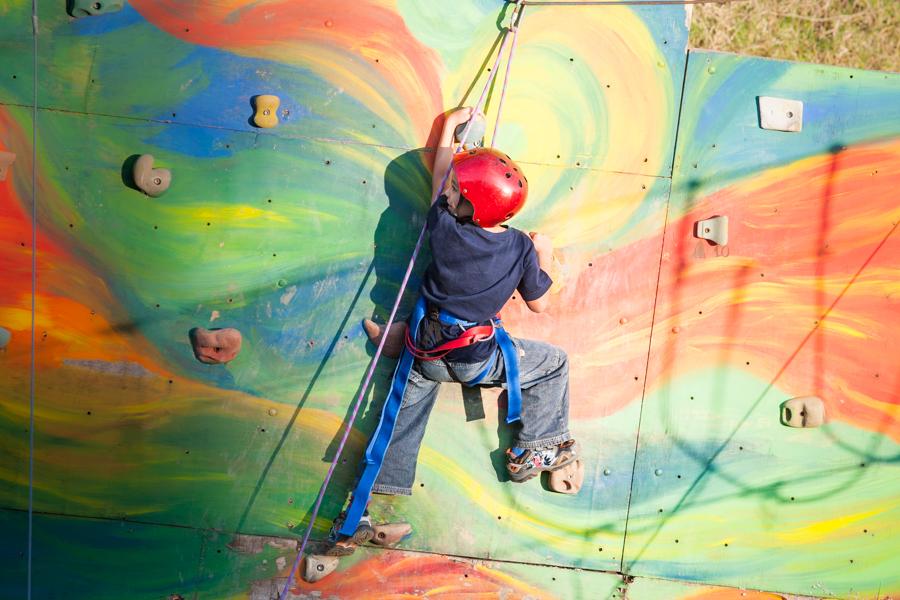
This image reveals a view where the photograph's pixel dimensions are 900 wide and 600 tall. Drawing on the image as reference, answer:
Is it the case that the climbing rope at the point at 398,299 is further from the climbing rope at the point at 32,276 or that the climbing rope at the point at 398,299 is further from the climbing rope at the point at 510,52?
the climbing rope at the point at 32,276

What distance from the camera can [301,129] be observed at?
3066 mm

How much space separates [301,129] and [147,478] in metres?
1.42

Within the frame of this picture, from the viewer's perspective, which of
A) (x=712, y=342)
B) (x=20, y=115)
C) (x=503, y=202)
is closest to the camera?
(x=503, y=202)

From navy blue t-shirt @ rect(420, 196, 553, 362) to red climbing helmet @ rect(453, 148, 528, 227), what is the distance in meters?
0.08

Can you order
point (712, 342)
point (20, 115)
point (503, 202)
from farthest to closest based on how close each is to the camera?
point (712, 342)
point (20, 115)
point (503, 202)

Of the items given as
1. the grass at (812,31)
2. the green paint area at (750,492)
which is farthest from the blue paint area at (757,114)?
the grass at (812,31)

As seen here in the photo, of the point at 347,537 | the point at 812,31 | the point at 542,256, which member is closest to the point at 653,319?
the point at 542,256

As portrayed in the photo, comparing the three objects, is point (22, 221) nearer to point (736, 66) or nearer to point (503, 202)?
point (503, 202)

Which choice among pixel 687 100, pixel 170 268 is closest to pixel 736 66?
pixel 687 100

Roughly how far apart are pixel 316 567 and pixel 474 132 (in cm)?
175

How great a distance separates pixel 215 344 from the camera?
10.1 feet

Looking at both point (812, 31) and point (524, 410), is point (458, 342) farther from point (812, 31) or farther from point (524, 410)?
point (812, 31)

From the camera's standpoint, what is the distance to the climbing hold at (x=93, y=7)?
9.82ft

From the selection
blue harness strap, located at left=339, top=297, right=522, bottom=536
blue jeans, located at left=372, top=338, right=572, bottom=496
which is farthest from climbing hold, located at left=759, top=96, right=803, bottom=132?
blue harness strap, located at left=339, top=297, right=522, bottom=536
